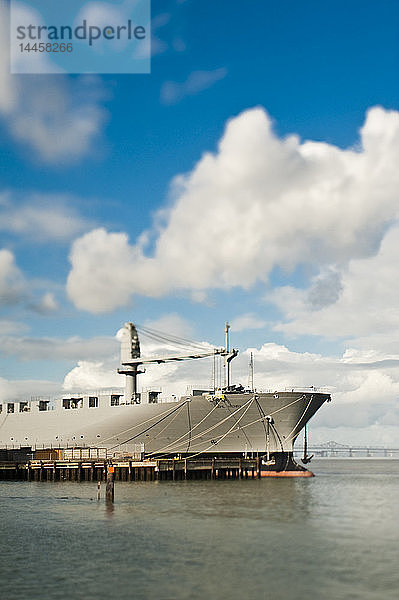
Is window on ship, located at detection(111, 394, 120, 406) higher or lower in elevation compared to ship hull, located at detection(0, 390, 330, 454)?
higher

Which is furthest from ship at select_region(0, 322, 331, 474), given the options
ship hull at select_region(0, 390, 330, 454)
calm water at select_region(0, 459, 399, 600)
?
calm water at select_region(0, 459, 399, 600)

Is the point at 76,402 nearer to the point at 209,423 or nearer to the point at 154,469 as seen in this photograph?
the point at 154,469

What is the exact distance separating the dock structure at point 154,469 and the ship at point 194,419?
3.41ft

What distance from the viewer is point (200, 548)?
89.2ft

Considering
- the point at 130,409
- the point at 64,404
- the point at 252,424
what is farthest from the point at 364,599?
the point at 64,404

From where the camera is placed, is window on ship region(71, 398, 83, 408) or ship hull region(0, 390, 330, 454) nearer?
ship hull region(0, 390, 330, 454)

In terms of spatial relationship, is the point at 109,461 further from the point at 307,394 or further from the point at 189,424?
the point at 307,394

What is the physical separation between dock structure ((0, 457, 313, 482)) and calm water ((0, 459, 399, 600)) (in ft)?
47.2

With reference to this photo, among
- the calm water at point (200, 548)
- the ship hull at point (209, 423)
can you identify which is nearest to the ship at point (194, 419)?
the ship hull at point (209, 423)

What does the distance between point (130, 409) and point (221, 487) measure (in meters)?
14.5

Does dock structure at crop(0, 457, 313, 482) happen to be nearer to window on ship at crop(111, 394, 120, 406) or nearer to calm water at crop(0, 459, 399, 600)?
window on ship at crop(111, 394, 120, 406)

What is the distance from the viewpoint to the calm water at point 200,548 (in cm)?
2122

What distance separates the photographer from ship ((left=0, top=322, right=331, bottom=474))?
60625 millimetres

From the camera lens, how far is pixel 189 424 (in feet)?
204
